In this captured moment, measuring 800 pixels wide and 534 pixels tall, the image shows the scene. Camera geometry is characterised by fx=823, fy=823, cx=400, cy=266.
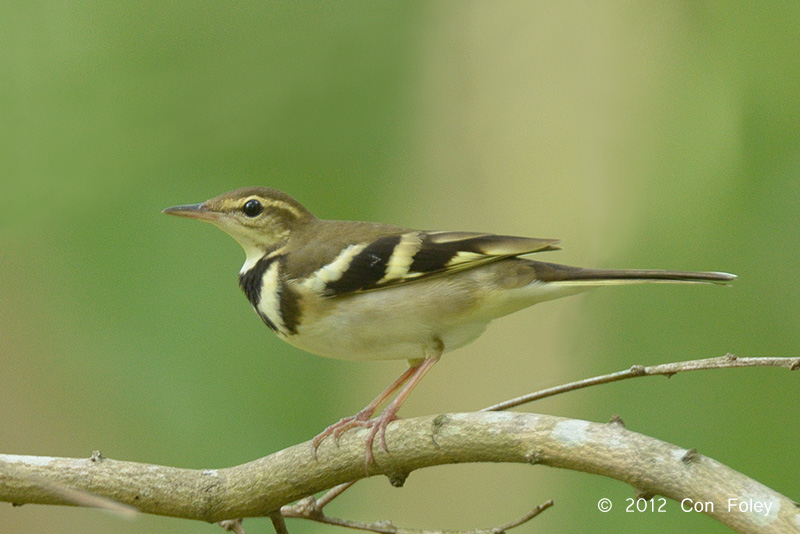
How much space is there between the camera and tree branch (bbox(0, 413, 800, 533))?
9.23 ft

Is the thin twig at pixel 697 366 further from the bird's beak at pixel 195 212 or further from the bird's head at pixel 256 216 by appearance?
the bird's beak at pixel 195 212

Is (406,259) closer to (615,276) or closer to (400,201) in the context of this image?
→ (615,276)

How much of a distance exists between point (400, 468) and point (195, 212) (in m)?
2.40

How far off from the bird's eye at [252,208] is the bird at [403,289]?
546mm

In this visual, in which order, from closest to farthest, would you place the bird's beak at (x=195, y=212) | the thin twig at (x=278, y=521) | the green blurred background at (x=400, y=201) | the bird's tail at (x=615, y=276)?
the thin twig at (x=278, y=521) → the bird's tail at (x=615, y=276) → the bird's beak at (x=195, y=212) → the green blurred background at (x=400, y=201)

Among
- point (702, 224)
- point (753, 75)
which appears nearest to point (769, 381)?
point (702, 224)

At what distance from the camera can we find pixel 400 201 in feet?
28.4

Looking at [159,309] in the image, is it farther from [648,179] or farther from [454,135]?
[648,179]

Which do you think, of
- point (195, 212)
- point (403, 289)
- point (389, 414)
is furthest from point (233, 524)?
point (195, 212)

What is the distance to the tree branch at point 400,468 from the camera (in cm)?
281

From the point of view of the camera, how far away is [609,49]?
802cm

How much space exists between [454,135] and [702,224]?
8.87 ft

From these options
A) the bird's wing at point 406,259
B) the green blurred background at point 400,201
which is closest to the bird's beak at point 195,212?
the bird's wing at point 406,259

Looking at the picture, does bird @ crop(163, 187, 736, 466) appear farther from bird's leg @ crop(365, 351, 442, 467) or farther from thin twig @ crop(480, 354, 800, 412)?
thin twig @ crop(480, 354, 800, 412)
